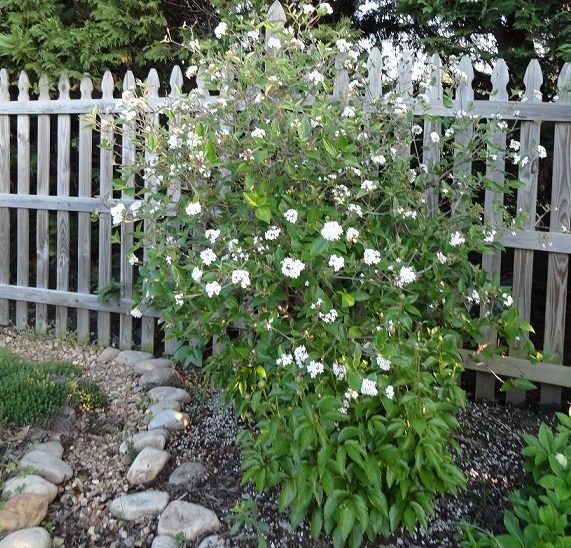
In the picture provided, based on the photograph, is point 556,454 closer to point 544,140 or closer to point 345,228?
point 345,228

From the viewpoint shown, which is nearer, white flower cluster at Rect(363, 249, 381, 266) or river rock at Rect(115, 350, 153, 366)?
white flower cluster at Rect(363, 249, 381, 266)

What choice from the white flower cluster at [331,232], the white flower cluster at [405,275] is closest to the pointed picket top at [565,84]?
the white flower cluster at [405,275]

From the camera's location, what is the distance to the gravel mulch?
92.6 inches

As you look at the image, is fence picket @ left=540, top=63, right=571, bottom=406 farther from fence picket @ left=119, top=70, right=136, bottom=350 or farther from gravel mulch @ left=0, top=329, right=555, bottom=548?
fence picket @ left=119, top=70, right=136, bottom=350

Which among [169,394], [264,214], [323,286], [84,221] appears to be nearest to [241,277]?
[264,214]

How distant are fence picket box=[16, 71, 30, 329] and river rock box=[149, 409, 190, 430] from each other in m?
2.00

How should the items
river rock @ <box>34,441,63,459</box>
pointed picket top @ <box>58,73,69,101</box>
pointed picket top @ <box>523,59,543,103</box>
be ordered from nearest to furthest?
river rock @ <box>34,441,63,459</box>
pointed picket top @ <box>523,59,543,103</box>
pointed picket top @ <box>58,73,69,101</box>

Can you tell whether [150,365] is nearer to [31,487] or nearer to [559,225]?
[31,487]

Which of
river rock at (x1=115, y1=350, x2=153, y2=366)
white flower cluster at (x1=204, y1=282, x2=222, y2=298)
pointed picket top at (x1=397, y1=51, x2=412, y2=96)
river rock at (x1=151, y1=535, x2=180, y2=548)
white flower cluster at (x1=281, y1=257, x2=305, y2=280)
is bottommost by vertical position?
river rock at (x1=151, y1=535, x2=180, y2=548)

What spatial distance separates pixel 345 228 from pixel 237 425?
1.24 metres

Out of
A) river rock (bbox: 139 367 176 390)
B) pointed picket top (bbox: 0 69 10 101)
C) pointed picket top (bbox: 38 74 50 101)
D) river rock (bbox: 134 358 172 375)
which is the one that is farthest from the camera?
pointed picket top (bbox: 0 69 10 101)

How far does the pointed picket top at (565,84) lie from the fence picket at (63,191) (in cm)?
311

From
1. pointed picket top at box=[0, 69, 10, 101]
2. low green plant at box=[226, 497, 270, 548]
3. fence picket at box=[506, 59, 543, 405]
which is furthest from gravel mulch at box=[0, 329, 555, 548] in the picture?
pointed picket top at box=[0, 69, 10, 101]

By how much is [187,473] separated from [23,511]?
2.18 ft
